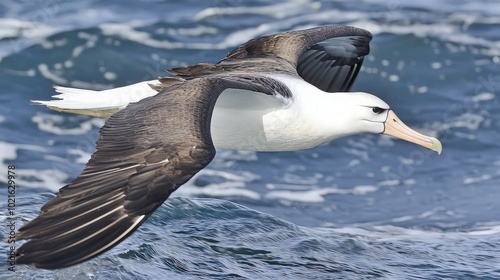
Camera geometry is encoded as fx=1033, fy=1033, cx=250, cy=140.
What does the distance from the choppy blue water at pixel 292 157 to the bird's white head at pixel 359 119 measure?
0.97m

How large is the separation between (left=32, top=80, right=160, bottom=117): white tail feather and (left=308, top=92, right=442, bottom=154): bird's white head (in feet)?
4.53

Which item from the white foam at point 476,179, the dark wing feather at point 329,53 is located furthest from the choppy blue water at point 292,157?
the dark wing feather at point 329,53

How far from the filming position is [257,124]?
7.96 metres

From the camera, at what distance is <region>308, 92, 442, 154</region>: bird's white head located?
318 inches

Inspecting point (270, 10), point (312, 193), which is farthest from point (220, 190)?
point (270, 10)

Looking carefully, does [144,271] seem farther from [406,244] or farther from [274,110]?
[406,244]

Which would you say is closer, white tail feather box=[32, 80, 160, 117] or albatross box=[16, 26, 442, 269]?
albatross box=[16, 26, 442, 269]

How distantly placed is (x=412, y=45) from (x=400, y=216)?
151 inches

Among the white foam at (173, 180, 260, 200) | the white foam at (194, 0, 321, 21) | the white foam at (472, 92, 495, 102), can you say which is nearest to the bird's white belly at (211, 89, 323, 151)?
the white foam at (173, 180, 260, 200)

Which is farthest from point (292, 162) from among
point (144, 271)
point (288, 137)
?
point (144, 271)

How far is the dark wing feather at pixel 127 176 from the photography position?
554cm

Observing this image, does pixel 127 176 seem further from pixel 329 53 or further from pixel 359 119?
pixel 329 53

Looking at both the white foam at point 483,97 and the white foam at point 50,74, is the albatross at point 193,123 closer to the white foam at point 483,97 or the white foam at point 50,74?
the white foam at point 483,97

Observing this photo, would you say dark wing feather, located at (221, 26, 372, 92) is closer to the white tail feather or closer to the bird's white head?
the bird's white head
